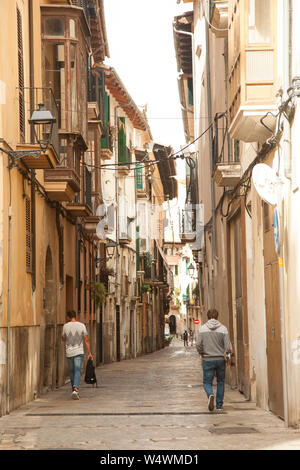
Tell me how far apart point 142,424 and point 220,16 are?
8437 mm

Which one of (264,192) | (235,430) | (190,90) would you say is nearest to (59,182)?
(264,192)

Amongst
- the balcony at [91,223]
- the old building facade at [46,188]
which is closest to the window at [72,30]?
the old building facade at [46,188]

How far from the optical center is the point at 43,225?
19.7 m

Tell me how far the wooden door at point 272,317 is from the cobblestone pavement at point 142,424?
1.22 ft

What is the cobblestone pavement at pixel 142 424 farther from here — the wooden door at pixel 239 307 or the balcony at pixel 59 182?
the balcony at pixel 59 182

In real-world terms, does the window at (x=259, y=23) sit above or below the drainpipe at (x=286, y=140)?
above

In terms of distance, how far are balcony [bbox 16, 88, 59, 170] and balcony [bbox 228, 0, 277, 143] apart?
3998 millimetres

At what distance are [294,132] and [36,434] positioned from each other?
5.05 m

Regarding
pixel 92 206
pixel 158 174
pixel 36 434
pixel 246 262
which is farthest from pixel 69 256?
pixel 158 174

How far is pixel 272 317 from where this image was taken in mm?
13695

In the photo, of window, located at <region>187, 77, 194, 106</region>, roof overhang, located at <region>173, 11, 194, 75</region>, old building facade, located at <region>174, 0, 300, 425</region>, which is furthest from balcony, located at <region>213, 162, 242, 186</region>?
window, located at <region>187, 77, 194, 106</region>

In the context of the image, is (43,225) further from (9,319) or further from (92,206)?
(92,206)

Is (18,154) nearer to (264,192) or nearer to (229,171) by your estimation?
(229,171)

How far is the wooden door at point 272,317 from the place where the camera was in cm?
1310
